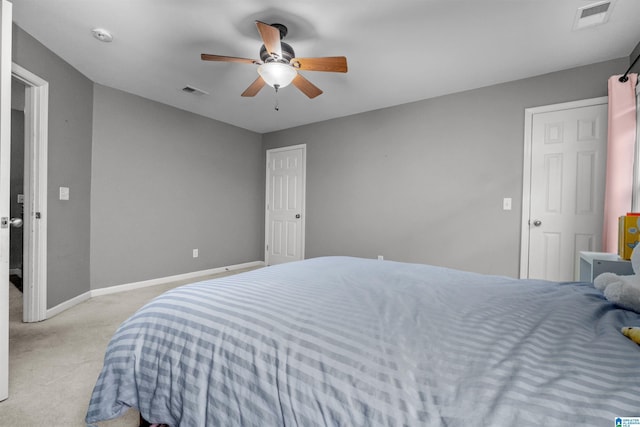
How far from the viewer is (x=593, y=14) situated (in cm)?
205

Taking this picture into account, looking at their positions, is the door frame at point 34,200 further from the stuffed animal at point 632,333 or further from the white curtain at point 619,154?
the white curtain at point 619,154

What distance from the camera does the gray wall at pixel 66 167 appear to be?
2607 mm

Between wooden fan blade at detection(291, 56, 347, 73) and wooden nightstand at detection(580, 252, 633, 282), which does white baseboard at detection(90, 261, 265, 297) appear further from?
wooden nightstand at detection(580, 252, 633, 282)

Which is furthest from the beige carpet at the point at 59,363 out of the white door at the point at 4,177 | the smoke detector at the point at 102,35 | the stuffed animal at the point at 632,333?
the smoke detector at the point at 102,35

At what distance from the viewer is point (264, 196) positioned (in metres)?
5.23

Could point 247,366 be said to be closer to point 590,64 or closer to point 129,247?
point 129,247

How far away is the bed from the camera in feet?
1.99

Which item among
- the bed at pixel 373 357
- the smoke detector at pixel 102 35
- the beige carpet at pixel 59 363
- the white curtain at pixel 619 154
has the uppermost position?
the smoke detector at pixel 102 35

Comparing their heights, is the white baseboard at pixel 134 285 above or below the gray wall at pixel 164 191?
below

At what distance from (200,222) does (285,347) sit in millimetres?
3849

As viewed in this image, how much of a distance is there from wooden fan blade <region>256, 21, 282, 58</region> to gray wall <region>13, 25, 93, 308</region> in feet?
6.54

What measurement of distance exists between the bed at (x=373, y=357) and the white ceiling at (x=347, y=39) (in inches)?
74.5

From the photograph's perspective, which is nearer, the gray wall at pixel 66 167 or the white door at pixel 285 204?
the gray wall at pixel 66 167

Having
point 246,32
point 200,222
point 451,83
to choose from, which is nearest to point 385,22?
point 246,32
